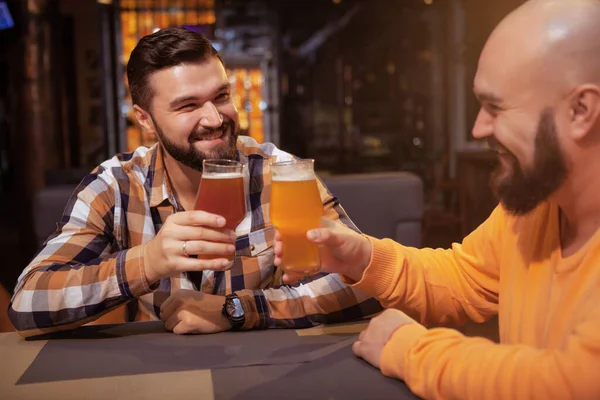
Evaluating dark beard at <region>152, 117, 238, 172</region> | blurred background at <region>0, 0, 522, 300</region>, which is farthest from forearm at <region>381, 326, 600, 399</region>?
blurred background at <region>0, 0, 522, 300</region>

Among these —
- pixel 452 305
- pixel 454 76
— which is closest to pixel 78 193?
pixel 452 305

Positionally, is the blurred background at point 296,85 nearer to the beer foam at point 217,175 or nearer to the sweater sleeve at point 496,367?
the beer foam at point 217,175

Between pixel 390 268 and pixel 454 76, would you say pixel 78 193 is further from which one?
pixel 454 76

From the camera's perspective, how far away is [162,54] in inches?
77.8

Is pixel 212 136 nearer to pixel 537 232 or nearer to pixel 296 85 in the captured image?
pixel 537 232

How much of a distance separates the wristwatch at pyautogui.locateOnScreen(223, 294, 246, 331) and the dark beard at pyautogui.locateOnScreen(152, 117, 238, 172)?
61 centimetres

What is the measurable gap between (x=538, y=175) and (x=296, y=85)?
365 inches

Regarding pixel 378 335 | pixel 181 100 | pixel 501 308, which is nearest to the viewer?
pixel 378 335

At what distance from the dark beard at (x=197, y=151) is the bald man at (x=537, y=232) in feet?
2.50

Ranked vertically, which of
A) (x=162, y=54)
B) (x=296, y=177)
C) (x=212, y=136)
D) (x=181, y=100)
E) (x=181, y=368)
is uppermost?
(x=162, y=54)

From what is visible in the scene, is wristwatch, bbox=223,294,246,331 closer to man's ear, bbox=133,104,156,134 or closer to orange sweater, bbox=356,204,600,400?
orange sweater, bbox=356,204,600,400

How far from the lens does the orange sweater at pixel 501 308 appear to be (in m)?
0.96

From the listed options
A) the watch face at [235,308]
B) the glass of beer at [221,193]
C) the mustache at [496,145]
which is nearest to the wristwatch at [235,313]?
the watch face at [235,308]

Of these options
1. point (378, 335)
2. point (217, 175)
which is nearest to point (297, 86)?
point (217, 175)
